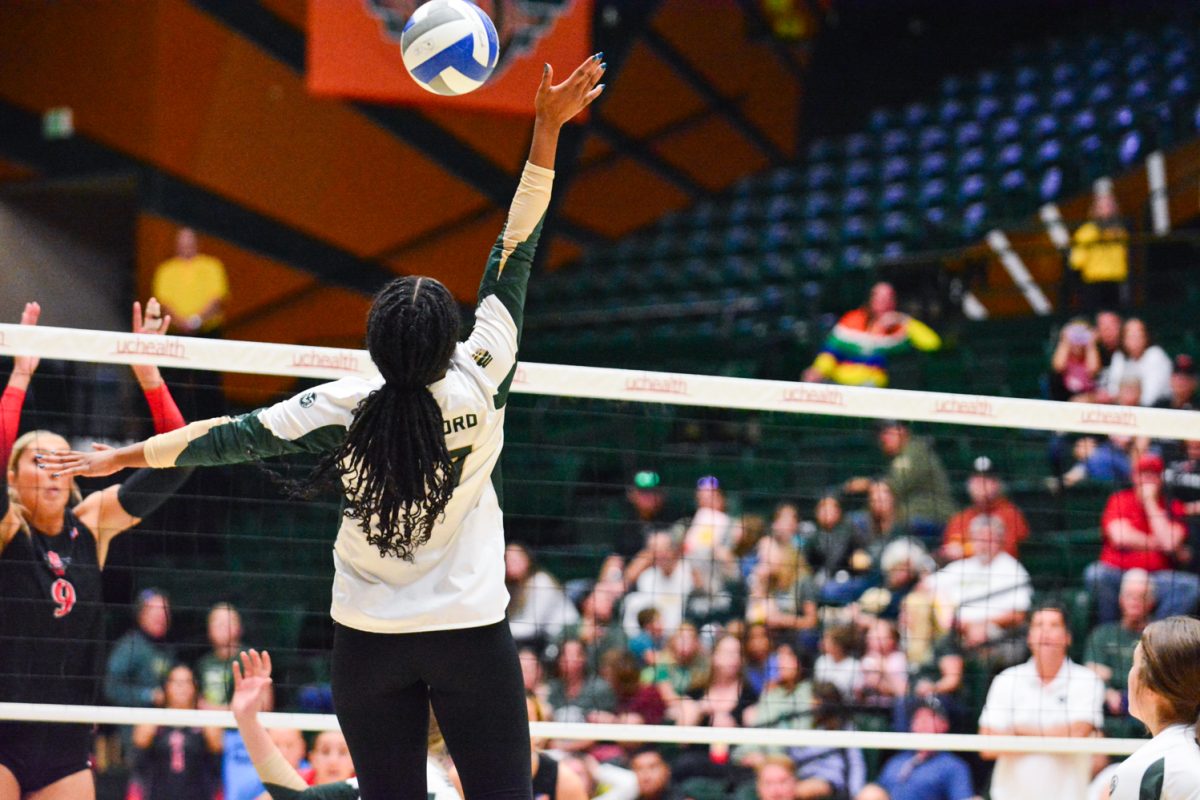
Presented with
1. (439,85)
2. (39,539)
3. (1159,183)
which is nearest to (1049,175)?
(1159,183)

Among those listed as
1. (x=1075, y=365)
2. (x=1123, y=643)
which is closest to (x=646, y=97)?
(x=1075, y=365)

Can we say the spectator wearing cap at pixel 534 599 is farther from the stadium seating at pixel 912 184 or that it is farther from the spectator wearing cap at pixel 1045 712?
the stadium seating at pixel 912 184

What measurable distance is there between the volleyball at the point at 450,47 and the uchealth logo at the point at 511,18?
→ 757cm

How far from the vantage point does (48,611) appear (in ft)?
15.3

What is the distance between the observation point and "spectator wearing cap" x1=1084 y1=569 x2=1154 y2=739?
670 cm

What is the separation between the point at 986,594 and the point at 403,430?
4999mm

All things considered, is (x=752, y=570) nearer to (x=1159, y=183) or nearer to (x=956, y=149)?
(x=1159, y=183)

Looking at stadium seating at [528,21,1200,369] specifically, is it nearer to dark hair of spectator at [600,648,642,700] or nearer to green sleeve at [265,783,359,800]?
dark hair of spectator at [600,648,642,700]

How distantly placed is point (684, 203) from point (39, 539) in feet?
50.3

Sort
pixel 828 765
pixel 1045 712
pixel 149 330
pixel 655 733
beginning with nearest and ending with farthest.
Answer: pixel 149 330
pixel 655 733
pixel 1045 712
pixel 828 765

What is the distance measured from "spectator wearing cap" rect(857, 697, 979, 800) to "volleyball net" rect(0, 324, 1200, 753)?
0.17 m

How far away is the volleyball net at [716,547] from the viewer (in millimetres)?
4945

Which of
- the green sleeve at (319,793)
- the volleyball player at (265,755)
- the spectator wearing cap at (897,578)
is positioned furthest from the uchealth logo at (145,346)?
the spectator wearing cap at (897,578)

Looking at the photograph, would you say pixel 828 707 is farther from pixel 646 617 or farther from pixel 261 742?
pixel 261 742
